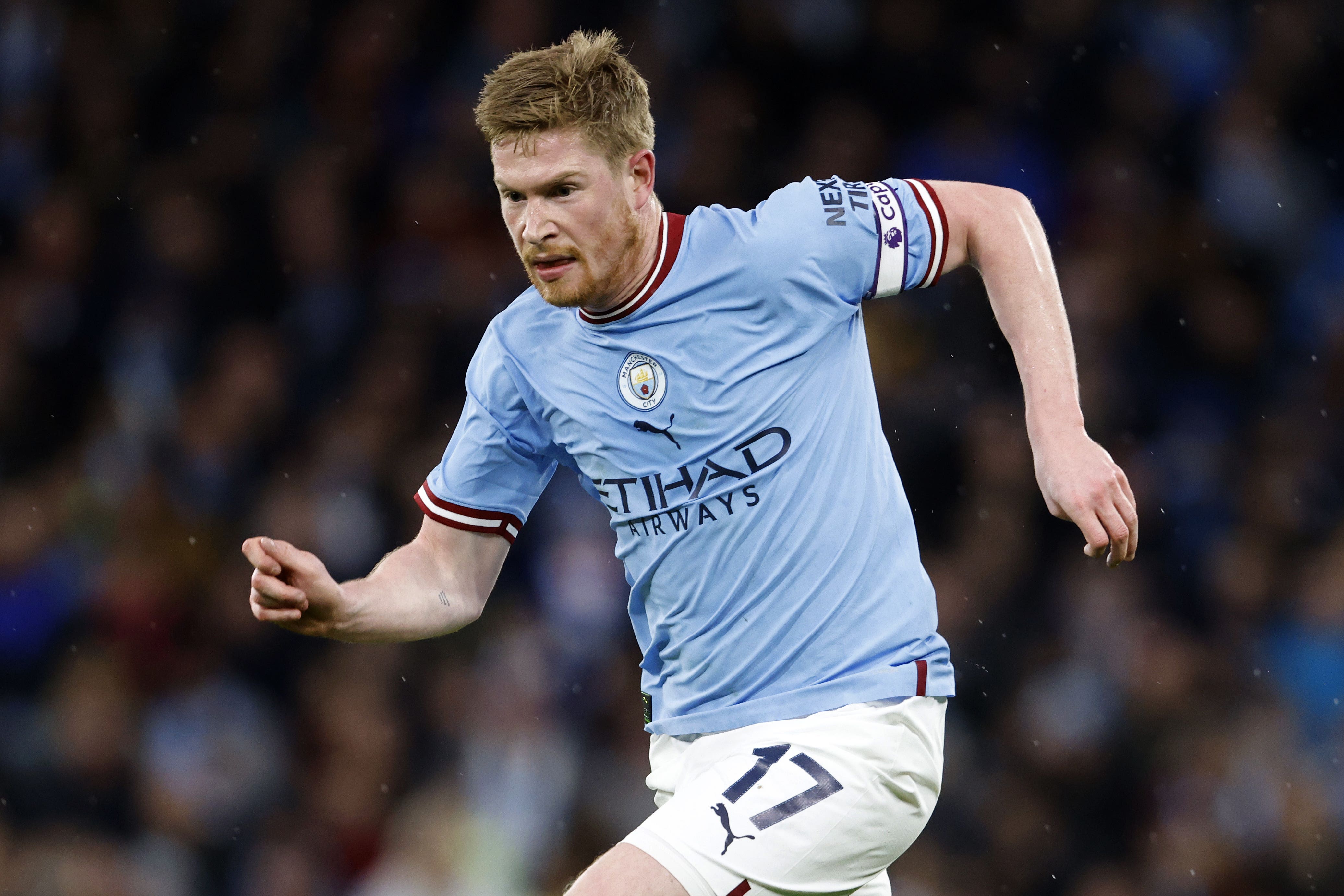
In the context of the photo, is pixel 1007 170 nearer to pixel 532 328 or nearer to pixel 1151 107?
pixel 1151 107

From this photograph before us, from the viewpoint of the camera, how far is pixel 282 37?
9250mm

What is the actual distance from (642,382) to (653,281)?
242 millimetres

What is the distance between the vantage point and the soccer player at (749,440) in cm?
331

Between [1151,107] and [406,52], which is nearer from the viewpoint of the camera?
[1151,107]

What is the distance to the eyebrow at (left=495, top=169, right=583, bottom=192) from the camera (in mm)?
3453

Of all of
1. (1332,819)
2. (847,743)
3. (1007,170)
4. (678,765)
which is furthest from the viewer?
(1007,170)

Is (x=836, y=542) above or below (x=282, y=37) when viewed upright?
below

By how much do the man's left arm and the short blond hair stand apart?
2.49 ft

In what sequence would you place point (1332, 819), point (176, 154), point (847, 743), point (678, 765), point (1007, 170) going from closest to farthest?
point (847, 743) → point (678, 765) → point (1332, 819) → point (1007, 170) → point (176, 154)

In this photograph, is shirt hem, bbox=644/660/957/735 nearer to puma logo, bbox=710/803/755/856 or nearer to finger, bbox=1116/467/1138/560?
puma logo, bbox=710/803/755/856

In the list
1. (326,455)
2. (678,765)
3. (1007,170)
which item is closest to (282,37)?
(326,455)

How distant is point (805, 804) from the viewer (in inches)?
127

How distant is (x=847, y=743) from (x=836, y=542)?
0.44 meters

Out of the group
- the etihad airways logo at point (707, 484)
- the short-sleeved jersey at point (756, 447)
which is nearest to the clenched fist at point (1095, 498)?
the short-sleeved jersey at point (756, 447)
